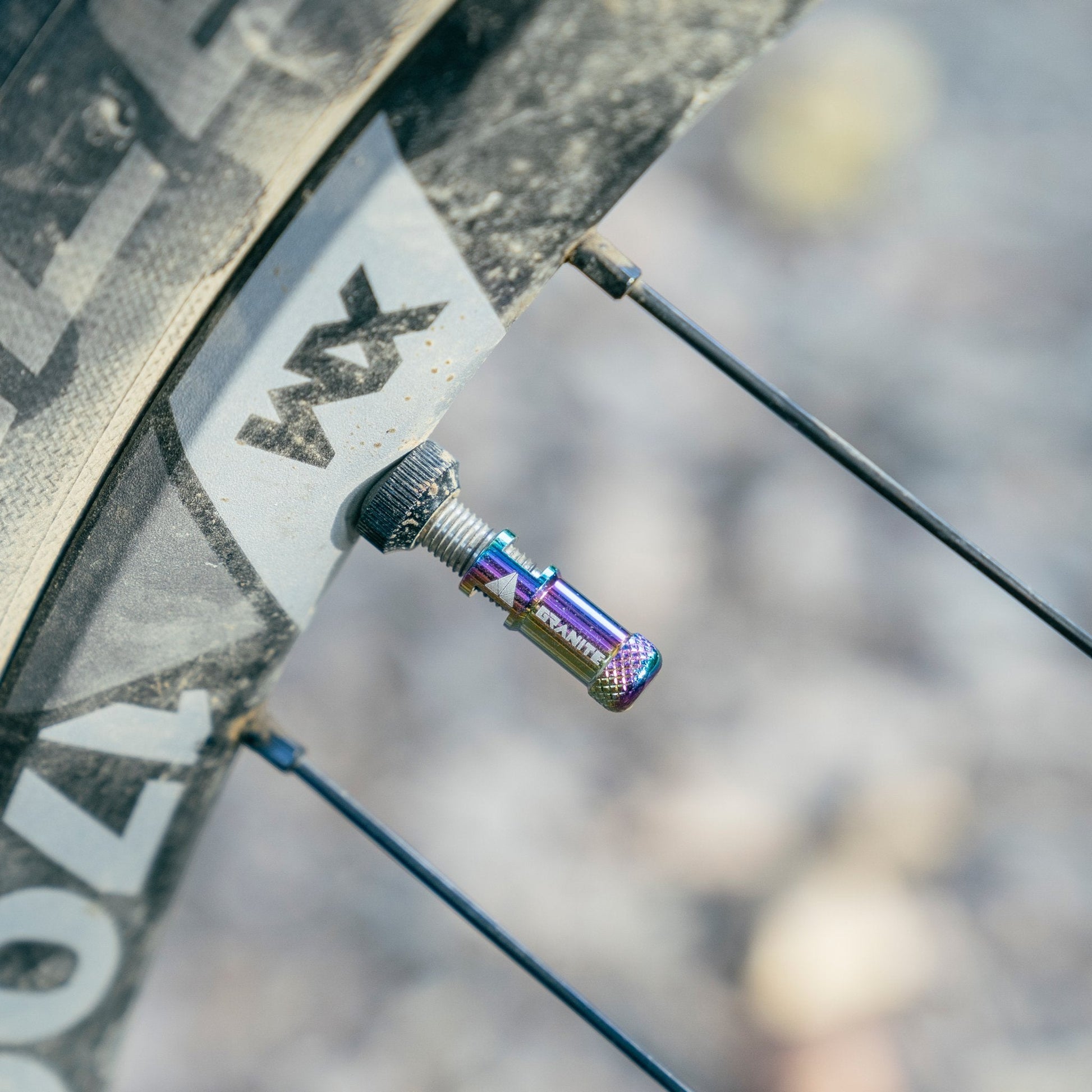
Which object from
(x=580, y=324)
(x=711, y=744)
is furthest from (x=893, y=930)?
(x=580, y=324)

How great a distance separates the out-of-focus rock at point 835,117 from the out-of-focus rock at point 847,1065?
151 centimetres

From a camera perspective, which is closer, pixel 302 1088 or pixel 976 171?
pixel 302 1088

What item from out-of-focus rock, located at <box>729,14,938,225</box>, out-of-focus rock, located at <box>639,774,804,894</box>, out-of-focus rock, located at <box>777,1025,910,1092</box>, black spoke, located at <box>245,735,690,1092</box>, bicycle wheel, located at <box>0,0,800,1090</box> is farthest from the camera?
out-of-focus rock, located at <box>729,14,938,225</box>

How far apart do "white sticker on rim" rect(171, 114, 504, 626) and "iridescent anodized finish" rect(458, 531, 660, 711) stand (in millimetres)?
56

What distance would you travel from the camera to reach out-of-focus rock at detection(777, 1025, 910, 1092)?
4.14 ft

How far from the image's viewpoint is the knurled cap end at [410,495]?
0.33 meters

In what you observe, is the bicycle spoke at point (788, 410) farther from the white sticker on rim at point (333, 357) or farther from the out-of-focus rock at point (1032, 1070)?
the out-of-focus rock at point (1032, 1070)

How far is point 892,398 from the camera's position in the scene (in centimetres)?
174

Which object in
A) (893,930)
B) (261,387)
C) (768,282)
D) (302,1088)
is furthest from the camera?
(768,282)

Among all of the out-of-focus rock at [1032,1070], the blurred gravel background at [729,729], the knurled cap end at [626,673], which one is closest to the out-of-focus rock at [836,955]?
the blurred gravel background at [729,729]

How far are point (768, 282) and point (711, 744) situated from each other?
944mm

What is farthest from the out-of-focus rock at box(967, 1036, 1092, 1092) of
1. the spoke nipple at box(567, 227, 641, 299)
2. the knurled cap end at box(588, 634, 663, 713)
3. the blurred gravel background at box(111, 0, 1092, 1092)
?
the spoke nipple at box(567, 227, 641, 299)

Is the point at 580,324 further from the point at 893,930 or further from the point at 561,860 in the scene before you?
the point at 893,930

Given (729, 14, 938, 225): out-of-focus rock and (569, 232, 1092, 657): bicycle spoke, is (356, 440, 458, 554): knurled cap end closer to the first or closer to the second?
(569, 232, 1092, 657): bicycle spoke
